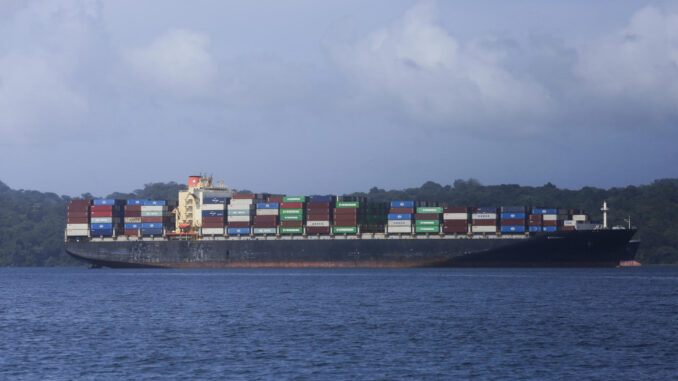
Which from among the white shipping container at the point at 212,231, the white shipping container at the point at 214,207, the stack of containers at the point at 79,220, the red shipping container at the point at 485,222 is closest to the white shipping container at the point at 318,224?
the white shipping container at the point at 212,231

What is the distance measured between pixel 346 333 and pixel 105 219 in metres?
80.1

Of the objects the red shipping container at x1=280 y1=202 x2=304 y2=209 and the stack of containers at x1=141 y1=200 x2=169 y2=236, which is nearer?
the red shipping container at x1=280 y1=202 x2=304 y2=209

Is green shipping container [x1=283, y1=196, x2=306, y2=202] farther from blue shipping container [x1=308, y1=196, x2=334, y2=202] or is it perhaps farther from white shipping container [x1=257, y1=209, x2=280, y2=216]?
white shipping container [x1=257, y1=209, x2=280, y2=216]

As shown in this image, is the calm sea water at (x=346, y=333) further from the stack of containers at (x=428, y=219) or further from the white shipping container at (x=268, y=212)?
the white shipping container at (x=268, y=212)

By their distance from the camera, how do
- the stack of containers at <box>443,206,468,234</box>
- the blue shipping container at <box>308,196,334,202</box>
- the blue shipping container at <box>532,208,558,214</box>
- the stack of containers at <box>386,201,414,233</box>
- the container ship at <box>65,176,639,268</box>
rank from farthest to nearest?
the blue shipping container at <box>308,196,334,202</box> → the stack of containers at <box>386,201,414,233</box> → the stack of containers at <box>443,206,468,234</box> → the blue shipping container at <box>532,208,558,214</box> → the container ship at <box>65,176,639,268</box>

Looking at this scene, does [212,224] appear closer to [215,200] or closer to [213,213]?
[213,213]

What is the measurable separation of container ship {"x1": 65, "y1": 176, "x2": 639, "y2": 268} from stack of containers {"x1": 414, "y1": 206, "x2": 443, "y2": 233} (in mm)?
131

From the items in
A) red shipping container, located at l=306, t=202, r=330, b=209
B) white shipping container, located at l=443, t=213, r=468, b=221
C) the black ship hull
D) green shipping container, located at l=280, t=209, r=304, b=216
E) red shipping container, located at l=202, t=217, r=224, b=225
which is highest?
red shipping container, located at l=306, t=202, r=330, b=209

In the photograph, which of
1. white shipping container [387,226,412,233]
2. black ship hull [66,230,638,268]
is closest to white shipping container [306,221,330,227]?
black ship hull [66,230,638,268]

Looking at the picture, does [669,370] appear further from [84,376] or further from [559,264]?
[559,264]

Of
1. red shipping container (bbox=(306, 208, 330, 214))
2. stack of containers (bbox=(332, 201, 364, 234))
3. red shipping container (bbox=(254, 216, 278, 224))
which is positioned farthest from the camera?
red shipping container (bbox=(254, 216, 278, 224))

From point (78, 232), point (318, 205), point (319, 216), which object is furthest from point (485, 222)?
point (78, 232)

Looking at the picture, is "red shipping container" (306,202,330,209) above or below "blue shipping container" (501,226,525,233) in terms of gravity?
above

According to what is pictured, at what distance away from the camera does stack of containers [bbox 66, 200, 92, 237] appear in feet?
381
